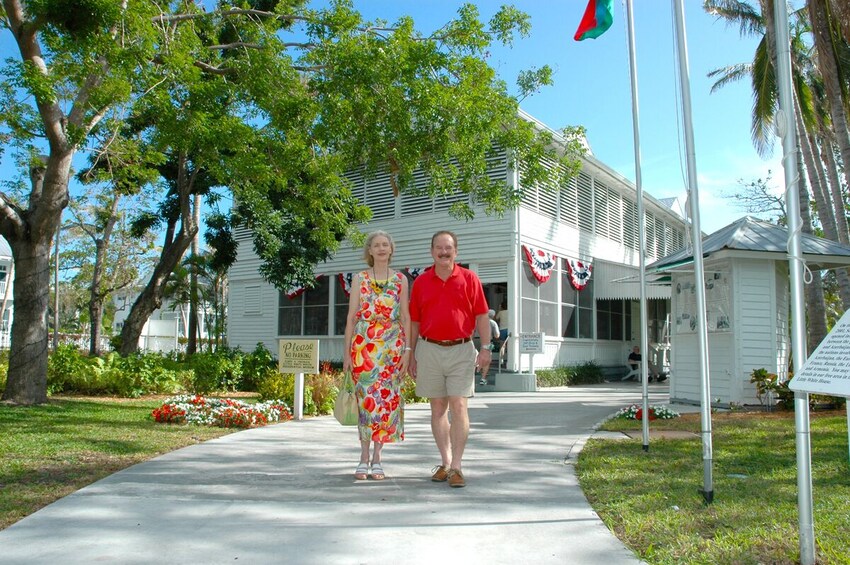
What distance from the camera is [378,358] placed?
5254 mm

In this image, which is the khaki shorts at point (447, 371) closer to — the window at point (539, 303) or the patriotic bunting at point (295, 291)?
the window at point (539, 303)

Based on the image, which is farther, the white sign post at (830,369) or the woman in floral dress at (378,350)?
the woman in floral dress at (378,350)

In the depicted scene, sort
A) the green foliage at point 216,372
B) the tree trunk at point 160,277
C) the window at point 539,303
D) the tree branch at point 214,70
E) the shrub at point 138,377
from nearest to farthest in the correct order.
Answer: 1. the tree branch at point 214,70
2. the shrub at point 138,377
3. the green foliage at point 216,372
4. the tree trunk at point 160,277
5. the window at point 539,303

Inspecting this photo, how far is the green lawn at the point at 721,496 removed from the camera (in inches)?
140

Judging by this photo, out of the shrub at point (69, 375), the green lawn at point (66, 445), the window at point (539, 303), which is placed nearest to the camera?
the green lawn at point (66, 445)

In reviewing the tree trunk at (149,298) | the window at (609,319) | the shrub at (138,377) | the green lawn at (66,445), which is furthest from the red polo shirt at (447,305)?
the window at (609,319)

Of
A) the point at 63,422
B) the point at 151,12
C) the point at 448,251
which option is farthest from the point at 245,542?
the point at 151,12

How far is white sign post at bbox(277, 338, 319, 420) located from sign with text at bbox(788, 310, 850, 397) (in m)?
6.88

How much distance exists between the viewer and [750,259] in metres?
10.9

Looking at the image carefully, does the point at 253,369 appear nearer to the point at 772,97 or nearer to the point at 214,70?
the point at 214,70

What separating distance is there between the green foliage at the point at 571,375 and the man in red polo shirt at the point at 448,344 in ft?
38.0

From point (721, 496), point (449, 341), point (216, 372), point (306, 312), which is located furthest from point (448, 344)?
point (306, 312)

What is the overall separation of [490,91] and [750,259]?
4.81 m

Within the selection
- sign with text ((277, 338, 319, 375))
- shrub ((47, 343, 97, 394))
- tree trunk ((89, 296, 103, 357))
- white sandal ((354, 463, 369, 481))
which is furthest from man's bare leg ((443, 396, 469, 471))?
tree trunk ((89, 296, 103, 357))
